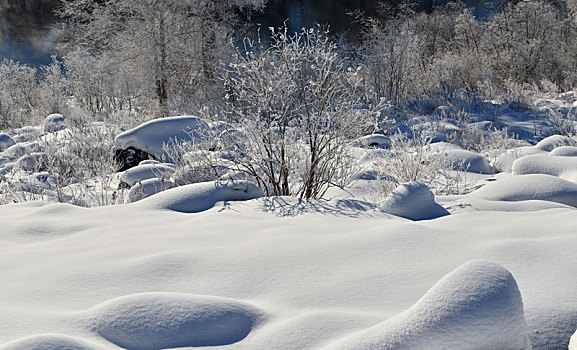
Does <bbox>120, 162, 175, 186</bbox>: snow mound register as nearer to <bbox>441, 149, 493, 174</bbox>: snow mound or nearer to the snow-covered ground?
the snow-covered ground

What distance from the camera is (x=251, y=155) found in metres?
4.18

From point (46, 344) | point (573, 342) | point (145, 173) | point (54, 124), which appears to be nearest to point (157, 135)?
point (145, 173)

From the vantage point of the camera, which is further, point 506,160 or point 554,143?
point 554,143

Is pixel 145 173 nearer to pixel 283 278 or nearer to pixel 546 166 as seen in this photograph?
pixel 283 278

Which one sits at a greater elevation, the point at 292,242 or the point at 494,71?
the point at 494,71

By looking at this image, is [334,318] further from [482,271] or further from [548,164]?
[548,164]

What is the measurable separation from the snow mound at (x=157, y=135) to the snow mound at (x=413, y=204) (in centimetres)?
373

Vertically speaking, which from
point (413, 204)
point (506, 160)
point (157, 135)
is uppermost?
point (157, 135)

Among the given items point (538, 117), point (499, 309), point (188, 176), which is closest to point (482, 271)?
point (499, 309)

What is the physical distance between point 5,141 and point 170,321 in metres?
7.98

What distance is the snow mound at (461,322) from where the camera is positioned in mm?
1396

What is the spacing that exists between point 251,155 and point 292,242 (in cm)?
171

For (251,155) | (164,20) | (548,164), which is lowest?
(548,164)

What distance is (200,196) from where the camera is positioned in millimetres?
3721
